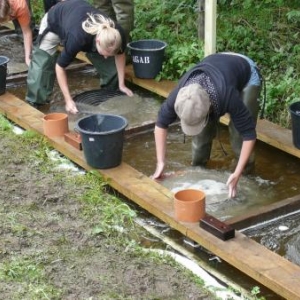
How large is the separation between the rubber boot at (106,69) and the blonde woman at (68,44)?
1cm

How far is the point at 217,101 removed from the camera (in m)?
4.46

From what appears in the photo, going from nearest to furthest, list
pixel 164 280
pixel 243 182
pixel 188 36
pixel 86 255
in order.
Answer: pixel 164 280 → pixel 86 255 → pixel 243 182 → pixel 188 36

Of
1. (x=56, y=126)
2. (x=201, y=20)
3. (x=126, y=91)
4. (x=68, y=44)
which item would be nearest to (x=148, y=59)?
(x=126, y=91)

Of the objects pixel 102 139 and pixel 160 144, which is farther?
A: pixel 102 139

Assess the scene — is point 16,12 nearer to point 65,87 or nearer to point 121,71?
point 65,87

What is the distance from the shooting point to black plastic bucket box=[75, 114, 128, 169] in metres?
5.15

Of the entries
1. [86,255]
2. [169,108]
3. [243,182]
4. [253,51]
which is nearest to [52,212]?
[86,255]

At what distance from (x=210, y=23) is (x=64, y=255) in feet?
9.88

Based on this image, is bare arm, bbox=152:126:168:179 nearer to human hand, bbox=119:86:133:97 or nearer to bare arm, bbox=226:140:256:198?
bare arm, bbox=226:140:256:198

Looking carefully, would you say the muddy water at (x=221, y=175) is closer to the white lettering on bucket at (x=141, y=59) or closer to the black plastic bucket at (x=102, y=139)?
the black plastic bucket at (x=102, y=139)

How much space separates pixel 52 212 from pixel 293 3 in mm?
4625

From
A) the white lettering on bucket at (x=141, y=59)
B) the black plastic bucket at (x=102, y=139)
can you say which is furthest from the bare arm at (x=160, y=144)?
the white lettering on bucket at (x=141, y=59)

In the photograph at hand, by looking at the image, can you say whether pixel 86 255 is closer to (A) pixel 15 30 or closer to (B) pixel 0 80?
(B) pixel 0 80

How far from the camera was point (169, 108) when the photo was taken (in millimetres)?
4586
